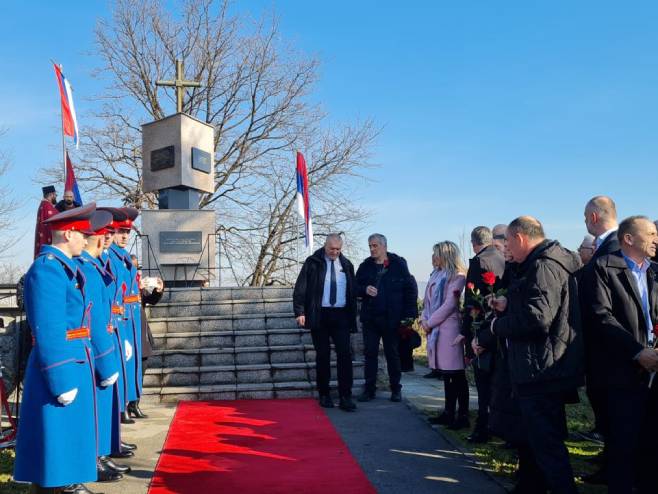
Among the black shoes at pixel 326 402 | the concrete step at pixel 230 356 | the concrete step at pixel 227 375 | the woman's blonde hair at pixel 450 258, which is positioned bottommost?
the black shoes at pixel 326 402

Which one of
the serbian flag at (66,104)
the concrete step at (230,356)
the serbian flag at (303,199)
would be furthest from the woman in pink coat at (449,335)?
the serbian flag at (66,104)

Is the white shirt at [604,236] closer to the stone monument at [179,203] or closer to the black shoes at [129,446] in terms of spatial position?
the black shoes at [129,446]

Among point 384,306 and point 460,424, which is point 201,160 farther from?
point 460,424

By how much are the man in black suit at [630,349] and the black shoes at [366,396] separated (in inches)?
157

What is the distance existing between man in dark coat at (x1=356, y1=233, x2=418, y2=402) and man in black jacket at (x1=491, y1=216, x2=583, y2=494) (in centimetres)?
399

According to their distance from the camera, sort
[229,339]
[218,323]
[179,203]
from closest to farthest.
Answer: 1. [229,339]
2. [218,323]
3. [179,203]

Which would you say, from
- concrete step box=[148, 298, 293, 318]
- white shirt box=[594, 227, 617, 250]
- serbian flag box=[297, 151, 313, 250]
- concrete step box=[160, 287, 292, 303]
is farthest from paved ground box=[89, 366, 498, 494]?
serbian flag box=[297, 151, 313, 250]

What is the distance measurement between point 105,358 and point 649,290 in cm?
358

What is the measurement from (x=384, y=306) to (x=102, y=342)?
4382 mm

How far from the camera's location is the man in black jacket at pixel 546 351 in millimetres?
3971

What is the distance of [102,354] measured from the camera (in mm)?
4387

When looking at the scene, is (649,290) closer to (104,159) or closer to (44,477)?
(44,477)

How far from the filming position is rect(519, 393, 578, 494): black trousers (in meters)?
3.90

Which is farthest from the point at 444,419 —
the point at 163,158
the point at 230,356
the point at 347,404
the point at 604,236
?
the point at 163,158
